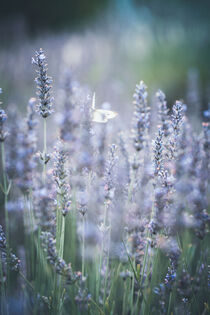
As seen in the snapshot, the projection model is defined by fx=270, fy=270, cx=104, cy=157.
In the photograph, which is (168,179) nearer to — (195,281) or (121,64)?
(195,281)

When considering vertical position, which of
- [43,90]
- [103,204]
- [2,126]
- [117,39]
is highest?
[117,39]

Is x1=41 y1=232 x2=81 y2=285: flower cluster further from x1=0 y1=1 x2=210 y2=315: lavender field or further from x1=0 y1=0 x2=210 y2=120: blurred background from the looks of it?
x1=0 y1=0 x2=210 y2=120: blurred background

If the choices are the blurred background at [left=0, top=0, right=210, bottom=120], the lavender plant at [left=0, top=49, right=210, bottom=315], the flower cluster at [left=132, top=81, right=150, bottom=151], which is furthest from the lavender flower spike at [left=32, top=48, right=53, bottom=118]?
the blurred background at [left=0, top=0, right=210, bottom=120]

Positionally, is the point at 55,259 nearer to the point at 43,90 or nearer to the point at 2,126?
the point at 2,126

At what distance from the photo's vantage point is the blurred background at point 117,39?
17.5 ft

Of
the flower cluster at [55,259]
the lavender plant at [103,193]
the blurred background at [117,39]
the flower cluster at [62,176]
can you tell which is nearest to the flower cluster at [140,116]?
the lavender plant at [103,193]

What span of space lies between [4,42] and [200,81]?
14.8 ft

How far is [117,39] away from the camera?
7.00m

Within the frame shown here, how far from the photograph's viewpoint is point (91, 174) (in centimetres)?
135

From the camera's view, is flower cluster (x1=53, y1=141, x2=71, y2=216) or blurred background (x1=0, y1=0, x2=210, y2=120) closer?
flower cluster (x1=53, y1=141, x2=71, y2=216)

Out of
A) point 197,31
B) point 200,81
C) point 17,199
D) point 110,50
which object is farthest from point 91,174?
point 197,31

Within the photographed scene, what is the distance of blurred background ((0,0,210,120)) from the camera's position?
210 inches

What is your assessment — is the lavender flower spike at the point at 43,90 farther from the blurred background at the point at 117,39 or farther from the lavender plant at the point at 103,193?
the blurred background at the point at 117,39

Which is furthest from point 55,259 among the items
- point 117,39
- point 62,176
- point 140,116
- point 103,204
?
point 117,39
